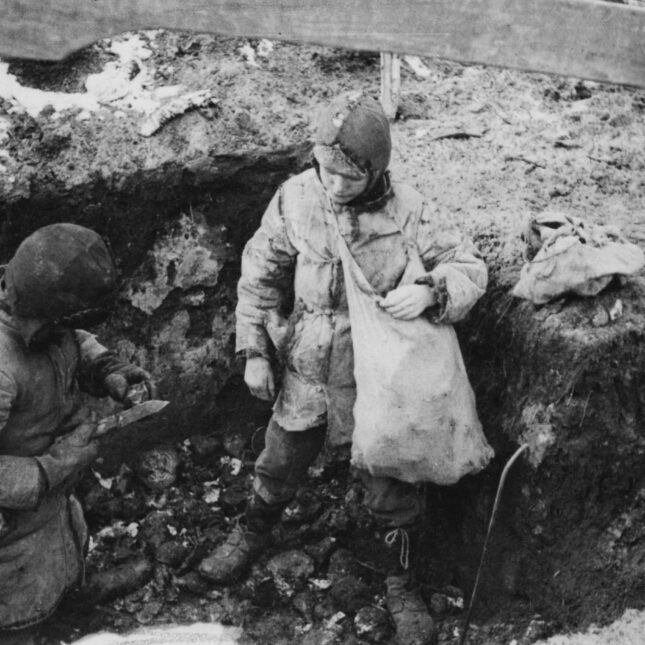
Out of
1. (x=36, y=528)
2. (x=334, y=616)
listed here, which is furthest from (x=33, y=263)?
(x=334, y=616)

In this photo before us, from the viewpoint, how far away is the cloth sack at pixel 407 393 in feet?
13.0

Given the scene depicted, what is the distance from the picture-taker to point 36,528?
13.2ft

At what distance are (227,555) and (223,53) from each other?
276 centimetres

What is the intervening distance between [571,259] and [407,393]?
2.84 feet

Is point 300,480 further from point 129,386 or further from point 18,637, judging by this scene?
point 18,637

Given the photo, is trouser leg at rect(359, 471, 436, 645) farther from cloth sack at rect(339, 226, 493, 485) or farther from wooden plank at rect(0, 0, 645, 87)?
wooden plank at rect(0, 0, 645, 87)

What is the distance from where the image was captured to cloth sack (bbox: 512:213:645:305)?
4172 millimetres

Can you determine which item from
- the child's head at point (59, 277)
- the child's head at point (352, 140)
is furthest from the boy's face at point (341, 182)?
the child's head at point (59, 277)

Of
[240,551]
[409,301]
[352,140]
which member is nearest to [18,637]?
[240,551]

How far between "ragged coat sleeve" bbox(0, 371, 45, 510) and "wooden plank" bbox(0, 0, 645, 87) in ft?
8.01

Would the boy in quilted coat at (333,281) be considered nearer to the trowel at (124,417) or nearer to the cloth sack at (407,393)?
the cloth sack at (407,393)

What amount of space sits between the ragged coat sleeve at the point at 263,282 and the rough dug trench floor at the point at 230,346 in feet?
3.06

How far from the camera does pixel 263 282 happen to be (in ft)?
14.2

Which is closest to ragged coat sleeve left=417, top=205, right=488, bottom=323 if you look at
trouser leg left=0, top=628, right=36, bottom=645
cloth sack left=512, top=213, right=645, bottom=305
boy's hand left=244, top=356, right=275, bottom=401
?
cloth sack left=512, top=213, right=645, bottom=305
